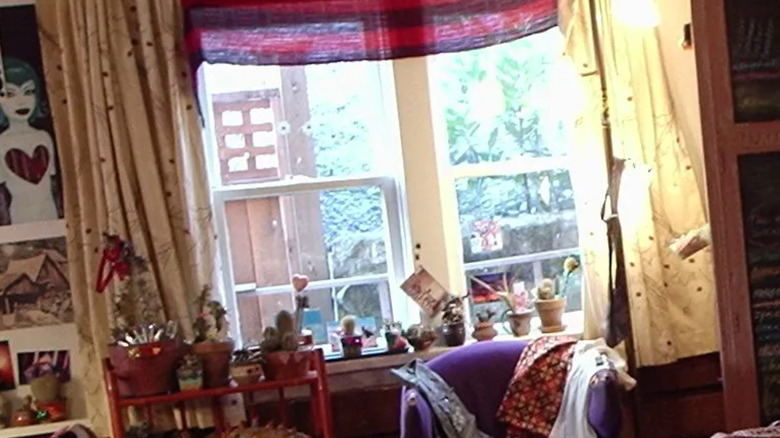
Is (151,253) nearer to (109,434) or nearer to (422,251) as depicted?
(109,434)

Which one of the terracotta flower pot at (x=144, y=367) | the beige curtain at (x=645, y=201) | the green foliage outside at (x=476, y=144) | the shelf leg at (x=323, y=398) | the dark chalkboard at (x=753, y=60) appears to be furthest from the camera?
the green foliage outside at (x=476, y=144)

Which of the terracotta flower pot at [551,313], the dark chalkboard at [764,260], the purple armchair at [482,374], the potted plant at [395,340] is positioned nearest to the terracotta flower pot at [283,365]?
the purple armchair at [482,374]

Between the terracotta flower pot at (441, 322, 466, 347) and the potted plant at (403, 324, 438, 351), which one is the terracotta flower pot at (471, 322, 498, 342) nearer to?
the terracotta flower pot at (441, 322, 466, 347)

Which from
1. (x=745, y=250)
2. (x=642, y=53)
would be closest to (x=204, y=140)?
(x=642, y=53)

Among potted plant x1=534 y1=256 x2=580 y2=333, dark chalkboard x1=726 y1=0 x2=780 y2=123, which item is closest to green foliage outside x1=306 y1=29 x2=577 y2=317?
potted plant x1=534 y1=256 x2=580 y2=333

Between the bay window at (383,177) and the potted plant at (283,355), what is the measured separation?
0.39 m

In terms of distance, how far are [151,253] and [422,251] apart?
1.00 meters

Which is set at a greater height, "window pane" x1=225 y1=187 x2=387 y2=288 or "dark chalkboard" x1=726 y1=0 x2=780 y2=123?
"dark chalkboard" x1=726 y1=0 x2=780 y2=123

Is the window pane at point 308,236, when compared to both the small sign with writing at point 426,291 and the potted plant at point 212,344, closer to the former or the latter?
the small sign with writing at point 426,291

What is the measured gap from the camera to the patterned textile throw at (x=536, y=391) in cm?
343

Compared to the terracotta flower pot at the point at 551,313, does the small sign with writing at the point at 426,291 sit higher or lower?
higher

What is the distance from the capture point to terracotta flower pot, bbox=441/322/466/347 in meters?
3.75

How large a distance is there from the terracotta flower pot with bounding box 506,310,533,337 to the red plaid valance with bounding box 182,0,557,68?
3.33 ft

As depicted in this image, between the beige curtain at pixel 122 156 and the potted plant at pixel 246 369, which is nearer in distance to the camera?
the potted plant at pixel 246 369
